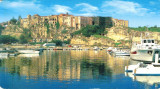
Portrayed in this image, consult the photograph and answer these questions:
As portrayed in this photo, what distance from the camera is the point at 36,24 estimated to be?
153875 millimetres

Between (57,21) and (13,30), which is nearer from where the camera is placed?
(57,21)

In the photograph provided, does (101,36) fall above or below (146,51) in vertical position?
above

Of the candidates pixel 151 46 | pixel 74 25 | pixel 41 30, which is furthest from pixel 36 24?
pixel 151 46

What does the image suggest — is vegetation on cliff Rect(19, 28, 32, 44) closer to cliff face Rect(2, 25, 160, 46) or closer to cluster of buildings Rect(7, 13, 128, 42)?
cliff face Rect(2, 25, 160, 46)

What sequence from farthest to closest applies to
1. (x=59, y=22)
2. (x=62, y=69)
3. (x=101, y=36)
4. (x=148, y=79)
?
(x=59, y=22) < (x=101, y=36) < (x=62, y=69) < (x=148, y=79)

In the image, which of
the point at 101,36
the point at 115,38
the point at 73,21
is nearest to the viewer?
the point at 115,38

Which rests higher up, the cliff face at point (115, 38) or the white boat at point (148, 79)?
the cliff face at point (115, 38)

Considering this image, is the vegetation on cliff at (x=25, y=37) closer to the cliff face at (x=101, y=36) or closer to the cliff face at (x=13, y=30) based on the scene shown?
the cliff face at (x=101, y=36)

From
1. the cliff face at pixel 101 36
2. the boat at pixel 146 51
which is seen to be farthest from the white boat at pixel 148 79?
the cliff face at pixel 101 36

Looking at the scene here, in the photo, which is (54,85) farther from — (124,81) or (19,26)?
(19,26)

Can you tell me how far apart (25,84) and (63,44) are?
117 m

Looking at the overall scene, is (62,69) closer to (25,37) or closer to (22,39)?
(22,39)

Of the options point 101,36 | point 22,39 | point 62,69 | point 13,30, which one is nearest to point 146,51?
point 62,69

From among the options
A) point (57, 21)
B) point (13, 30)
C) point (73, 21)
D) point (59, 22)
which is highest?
point (57, 21)
